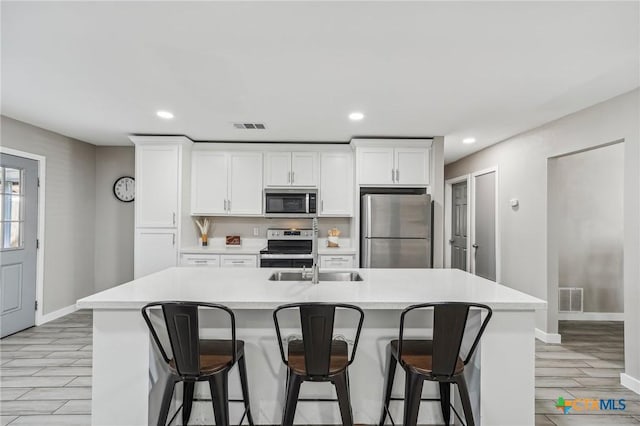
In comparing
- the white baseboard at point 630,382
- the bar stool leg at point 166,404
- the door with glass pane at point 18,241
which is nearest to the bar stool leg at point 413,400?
the bar stool leg at point 166,404

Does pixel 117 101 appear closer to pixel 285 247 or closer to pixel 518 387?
pixel 285 247

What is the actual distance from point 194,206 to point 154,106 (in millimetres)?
1710

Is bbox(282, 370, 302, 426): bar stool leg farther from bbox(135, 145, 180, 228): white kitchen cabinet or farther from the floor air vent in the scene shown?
the floor air vent

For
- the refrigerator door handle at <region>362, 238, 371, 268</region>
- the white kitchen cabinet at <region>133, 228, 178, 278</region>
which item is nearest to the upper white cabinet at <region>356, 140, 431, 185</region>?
the refrigerator door handle at <region>362, 238, 371, 268</region>

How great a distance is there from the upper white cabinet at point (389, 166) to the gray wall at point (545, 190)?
1.10m

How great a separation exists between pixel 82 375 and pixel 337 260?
9.26ft

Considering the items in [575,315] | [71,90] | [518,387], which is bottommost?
[575,315]

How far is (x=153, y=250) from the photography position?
14.7 feet

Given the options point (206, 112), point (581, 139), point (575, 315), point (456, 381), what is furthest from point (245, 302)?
point (575, 315)

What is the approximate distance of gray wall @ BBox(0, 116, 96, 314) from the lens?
166 inches

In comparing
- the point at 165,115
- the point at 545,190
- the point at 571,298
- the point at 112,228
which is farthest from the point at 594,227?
the point at 112,228

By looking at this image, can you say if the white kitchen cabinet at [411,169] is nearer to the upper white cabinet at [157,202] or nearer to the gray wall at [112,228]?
the upper white cabinet at [157,202]

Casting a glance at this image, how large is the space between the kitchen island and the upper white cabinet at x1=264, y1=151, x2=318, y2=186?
2.62m

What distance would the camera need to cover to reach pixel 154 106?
334 centimetres
